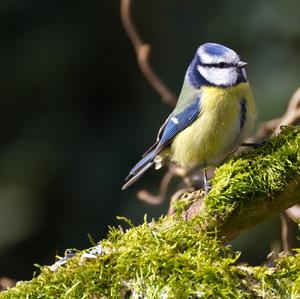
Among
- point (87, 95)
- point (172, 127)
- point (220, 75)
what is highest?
point (220, 75)

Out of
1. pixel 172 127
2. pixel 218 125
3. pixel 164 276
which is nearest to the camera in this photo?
pixel 164 276

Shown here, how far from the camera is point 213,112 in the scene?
264 cm

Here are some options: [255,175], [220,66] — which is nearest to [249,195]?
[255,175]

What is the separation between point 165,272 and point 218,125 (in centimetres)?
108

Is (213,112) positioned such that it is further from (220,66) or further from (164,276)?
(164,276)

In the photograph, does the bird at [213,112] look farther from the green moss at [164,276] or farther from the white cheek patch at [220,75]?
the green moss at [164,276]

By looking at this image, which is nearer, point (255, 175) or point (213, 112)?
point (255, 175)

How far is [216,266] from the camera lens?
1.61 metres

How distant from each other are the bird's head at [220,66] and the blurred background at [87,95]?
152 cm

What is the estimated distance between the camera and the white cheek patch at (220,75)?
2.67 meters

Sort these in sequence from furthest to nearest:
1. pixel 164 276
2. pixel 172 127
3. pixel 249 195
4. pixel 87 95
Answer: pixel 87 95 < pixel 172 127 < pixel 249 195 < pixel 164 276

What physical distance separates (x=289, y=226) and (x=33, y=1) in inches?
104

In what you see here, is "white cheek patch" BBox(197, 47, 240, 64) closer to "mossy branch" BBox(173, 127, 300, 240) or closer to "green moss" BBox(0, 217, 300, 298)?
Answer: "mossy branch" BBox(173, 127, 300, 240)

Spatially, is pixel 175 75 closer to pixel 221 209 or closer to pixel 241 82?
pixel 241 82
